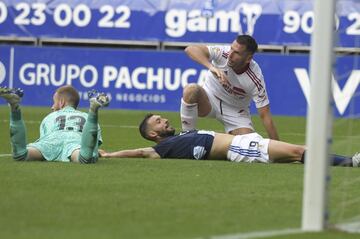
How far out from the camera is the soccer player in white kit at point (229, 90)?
→ 40.0 ft

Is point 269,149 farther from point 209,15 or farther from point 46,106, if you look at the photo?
point 209,15

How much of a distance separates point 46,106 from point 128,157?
11.8m

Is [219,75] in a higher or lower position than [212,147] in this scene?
higher

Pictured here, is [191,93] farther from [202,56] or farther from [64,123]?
[64,123]

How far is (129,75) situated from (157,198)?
15.1 m

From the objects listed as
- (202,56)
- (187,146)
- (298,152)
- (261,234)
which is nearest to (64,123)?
(187,146)

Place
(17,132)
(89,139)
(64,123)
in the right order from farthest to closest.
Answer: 1. (64,123)
2. (17,132)
3. (89,139)

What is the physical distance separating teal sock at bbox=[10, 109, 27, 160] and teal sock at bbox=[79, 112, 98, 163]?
577mm

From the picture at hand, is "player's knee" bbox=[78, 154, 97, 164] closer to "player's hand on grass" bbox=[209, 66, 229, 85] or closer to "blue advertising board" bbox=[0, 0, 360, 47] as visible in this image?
"player's hand on grass" bbox=[209, 66, 229, 85]

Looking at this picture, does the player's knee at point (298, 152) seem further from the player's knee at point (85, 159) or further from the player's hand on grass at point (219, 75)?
the player's knee at point (85, 159)

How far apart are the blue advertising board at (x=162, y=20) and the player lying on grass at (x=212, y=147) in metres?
13.6

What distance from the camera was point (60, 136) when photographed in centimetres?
1092

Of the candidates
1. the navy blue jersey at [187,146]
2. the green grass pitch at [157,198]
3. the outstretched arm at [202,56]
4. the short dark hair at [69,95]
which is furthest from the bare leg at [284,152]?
the short dark hair at [69,95]

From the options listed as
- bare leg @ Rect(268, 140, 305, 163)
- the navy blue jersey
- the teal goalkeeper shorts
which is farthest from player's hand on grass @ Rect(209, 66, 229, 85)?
the teal goalkeeper shorts
